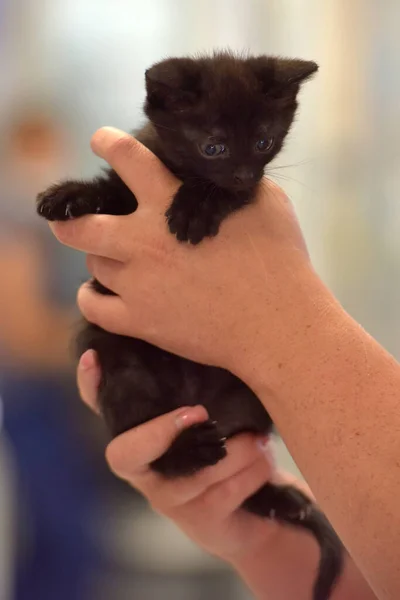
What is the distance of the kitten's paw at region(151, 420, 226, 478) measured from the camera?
89cm

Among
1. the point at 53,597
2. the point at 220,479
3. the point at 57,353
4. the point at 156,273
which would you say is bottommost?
the point at 53,597

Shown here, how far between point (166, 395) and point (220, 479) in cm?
15

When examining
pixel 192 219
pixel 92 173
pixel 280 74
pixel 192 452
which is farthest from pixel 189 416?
pixel 92 173

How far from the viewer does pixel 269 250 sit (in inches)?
33.2

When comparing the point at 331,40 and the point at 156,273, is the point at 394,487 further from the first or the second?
the point at 331,40

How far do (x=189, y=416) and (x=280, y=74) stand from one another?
518 millimetres

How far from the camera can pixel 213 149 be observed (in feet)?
2.85

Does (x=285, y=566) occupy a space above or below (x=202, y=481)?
below

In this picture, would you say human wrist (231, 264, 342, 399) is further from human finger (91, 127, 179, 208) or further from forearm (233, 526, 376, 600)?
forearm (233, 526, 376, 600)

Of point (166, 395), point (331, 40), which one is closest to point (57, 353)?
point (166, 395)

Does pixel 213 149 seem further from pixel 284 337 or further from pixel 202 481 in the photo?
pixel 202 481

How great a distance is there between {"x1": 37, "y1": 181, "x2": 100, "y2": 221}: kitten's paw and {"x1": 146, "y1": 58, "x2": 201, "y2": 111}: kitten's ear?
18 cm

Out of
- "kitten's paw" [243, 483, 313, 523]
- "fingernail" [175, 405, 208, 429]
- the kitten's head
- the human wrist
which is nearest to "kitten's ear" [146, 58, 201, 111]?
the kitten's head

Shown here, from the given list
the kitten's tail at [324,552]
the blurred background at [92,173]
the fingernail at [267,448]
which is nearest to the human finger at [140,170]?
the fingernail at [267,448]
